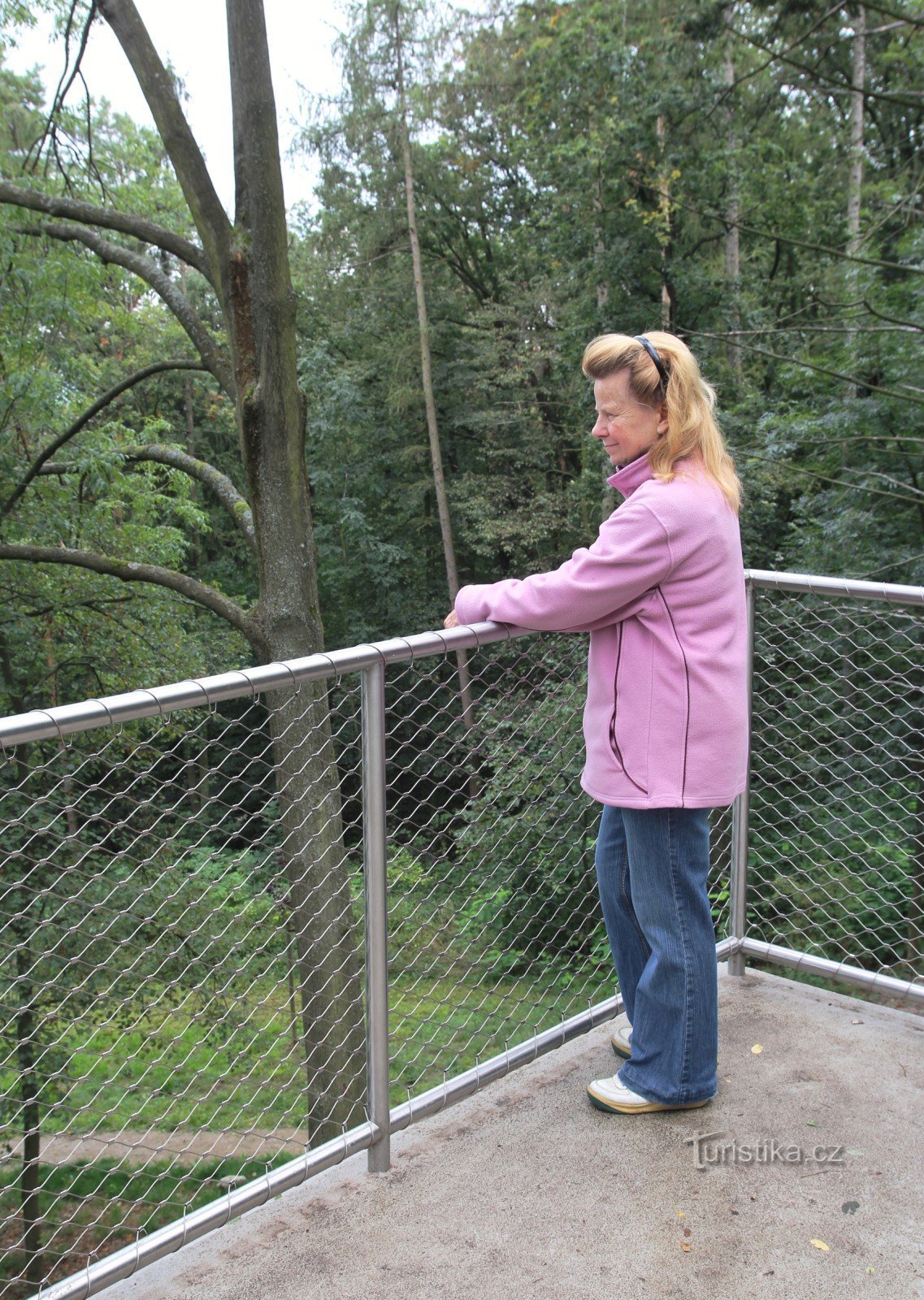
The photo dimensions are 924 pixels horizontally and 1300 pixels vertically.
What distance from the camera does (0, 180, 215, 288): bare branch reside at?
6887 millimetres

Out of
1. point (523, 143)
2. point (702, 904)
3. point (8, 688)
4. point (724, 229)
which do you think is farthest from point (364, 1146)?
point (523, 143)

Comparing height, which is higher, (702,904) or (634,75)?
(634,75)

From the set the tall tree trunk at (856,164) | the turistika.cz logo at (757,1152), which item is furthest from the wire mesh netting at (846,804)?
the tall tree trunk at (856,164)

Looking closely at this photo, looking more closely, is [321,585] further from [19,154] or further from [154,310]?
[19,154]

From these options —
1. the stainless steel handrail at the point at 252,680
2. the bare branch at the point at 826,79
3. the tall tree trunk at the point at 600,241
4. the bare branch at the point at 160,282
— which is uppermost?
the tall tree trunk at the point at 600,241

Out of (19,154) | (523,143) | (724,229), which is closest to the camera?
(19,154)

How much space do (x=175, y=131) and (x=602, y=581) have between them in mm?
6026

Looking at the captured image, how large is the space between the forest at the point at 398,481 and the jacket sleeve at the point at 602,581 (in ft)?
0.55

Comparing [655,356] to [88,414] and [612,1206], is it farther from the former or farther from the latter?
[88,414]

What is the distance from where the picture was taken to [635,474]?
6.39ft

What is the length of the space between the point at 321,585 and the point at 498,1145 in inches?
800

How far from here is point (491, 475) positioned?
827 inches

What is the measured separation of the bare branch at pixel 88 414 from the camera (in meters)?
7.86

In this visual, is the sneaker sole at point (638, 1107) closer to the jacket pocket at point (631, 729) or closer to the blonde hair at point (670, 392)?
the jacket pocket at point (631, 729)
